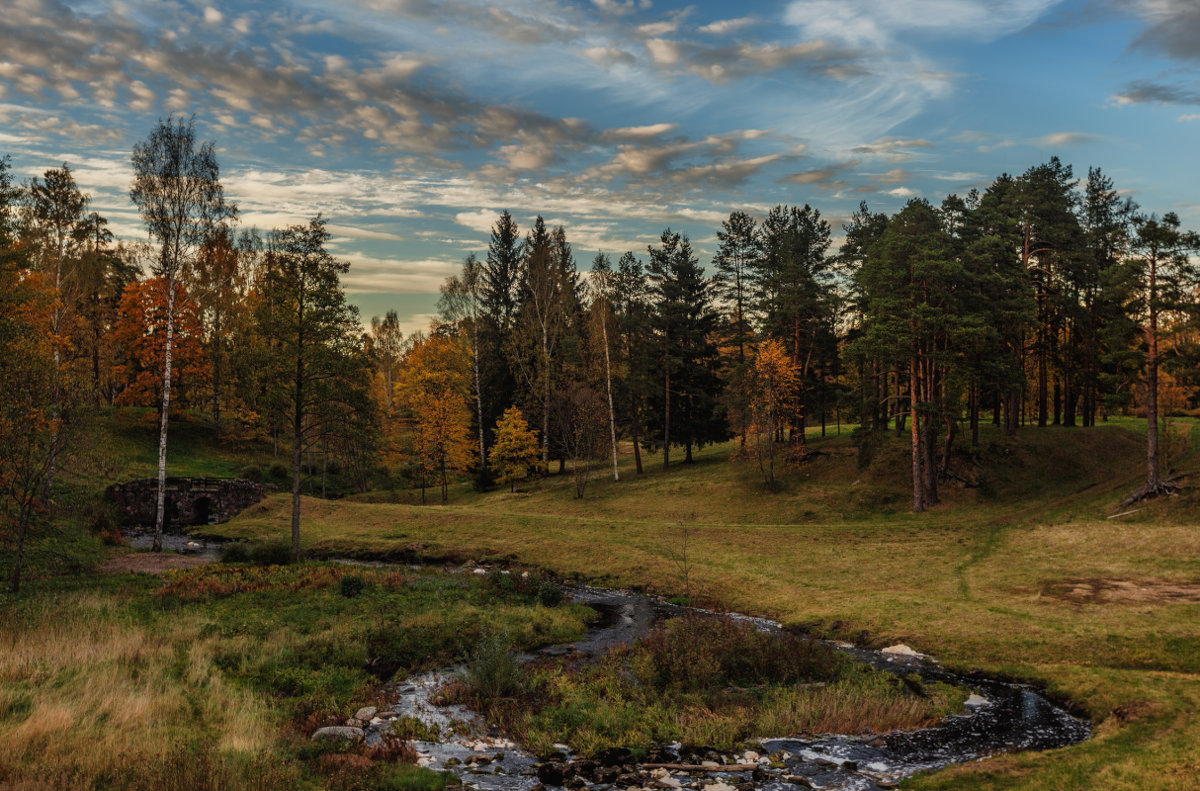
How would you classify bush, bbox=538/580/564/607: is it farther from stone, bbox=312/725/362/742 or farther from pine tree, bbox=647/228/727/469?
pine tree, bbox=647/228/727/469

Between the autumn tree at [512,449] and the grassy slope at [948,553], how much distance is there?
2049 mm

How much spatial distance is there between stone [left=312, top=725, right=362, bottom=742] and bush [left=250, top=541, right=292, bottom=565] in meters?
21.4

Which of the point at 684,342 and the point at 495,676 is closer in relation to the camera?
the point at 495,676

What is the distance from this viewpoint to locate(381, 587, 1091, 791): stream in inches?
492

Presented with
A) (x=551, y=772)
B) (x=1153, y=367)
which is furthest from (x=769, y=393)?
(x=551, y=772)

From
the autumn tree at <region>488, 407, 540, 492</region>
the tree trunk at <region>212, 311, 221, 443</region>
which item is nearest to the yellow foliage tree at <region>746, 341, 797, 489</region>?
the autumn tree at <region>488, 407, 540, 492</region>

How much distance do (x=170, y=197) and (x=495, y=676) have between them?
32.7 meters

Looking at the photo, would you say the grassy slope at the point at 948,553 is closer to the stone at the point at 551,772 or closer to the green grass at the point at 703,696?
the green grass at the point at 703,696

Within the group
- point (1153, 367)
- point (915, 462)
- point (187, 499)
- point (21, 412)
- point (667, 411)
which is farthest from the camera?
point (667, 411)

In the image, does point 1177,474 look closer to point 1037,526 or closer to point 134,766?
point 1037,526

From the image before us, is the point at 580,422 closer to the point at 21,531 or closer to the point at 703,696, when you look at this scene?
the point at 21,531

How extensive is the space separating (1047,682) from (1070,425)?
49.1 m

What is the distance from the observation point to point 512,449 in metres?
60.2

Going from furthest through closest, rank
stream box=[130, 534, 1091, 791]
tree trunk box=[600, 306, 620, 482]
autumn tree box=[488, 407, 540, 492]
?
autumn tree box=[488, 407, 540, 492]
tree trunk box=[600, 306, 620, 482]
stream box=[130, 534, 1091, 791]
